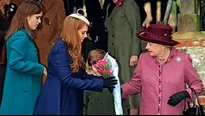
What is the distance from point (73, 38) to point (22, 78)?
87 centimetres

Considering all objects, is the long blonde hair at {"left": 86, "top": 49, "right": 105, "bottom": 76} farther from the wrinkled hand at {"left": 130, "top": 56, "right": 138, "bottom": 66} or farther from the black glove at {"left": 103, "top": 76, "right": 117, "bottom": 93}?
the wrinkled hand at {"left": 130, "top": 56, "right": 138, "bottom": 66}

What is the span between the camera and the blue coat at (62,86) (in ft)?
19.9

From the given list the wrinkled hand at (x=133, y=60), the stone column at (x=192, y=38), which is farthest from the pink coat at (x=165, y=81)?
the wrinkled hand at (x=133, y=60)

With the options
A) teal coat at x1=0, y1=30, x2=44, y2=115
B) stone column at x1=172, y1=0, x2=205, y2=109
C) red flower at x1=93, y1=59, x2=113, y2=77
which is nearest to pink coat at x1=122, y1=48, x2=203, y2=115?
red flower at x1=93, y1=59, x2=113, y2=77

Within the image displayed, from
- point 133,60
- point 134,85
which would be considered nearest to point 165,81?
point 134,85

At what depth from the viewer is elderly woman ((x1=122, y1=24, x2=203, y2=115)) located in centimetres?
657

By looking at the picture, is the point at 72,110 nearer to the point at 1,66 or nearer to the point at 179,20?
the point at 1,66

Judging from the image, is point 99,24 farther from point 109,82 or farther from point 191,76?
point 109,82

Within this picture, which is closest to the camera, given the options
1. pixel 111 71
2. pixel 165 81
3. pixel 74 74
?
pixel 74 74

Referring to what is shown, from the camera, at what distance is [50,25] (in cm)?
880

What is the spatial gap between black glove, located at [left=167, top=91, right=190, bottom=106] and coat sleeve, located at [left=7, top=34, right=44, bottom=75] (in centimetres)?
134

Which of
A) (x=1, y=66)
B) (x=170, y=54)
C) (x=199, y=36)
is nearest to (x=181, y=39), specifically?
(x=199, y=36)

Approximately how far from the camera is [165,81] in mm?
6586

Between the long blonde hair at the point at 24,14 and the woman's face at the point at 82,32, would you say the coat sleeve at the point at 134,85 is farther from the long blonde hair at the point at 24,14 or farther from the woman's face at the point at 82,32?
the long blonde hair at the point at 24,14
